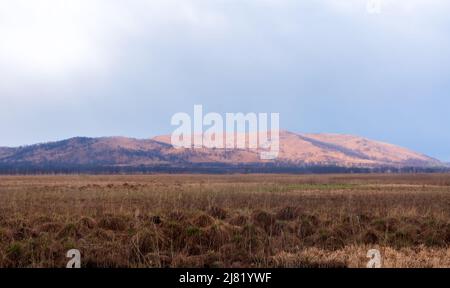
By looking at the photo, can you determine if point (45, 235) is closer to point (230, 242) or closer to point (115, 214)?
point (115, 214)

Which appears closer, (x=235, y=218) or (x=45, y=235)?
(x=45, y=235)

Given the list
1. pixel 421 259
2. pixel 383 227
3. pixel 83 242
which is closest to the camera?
pixel 421 259

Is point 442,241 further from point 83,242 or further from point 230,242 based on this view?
point 83,242

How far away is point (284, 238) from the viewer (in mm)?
12703

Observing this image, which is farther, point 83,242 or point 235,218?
point 235,218
